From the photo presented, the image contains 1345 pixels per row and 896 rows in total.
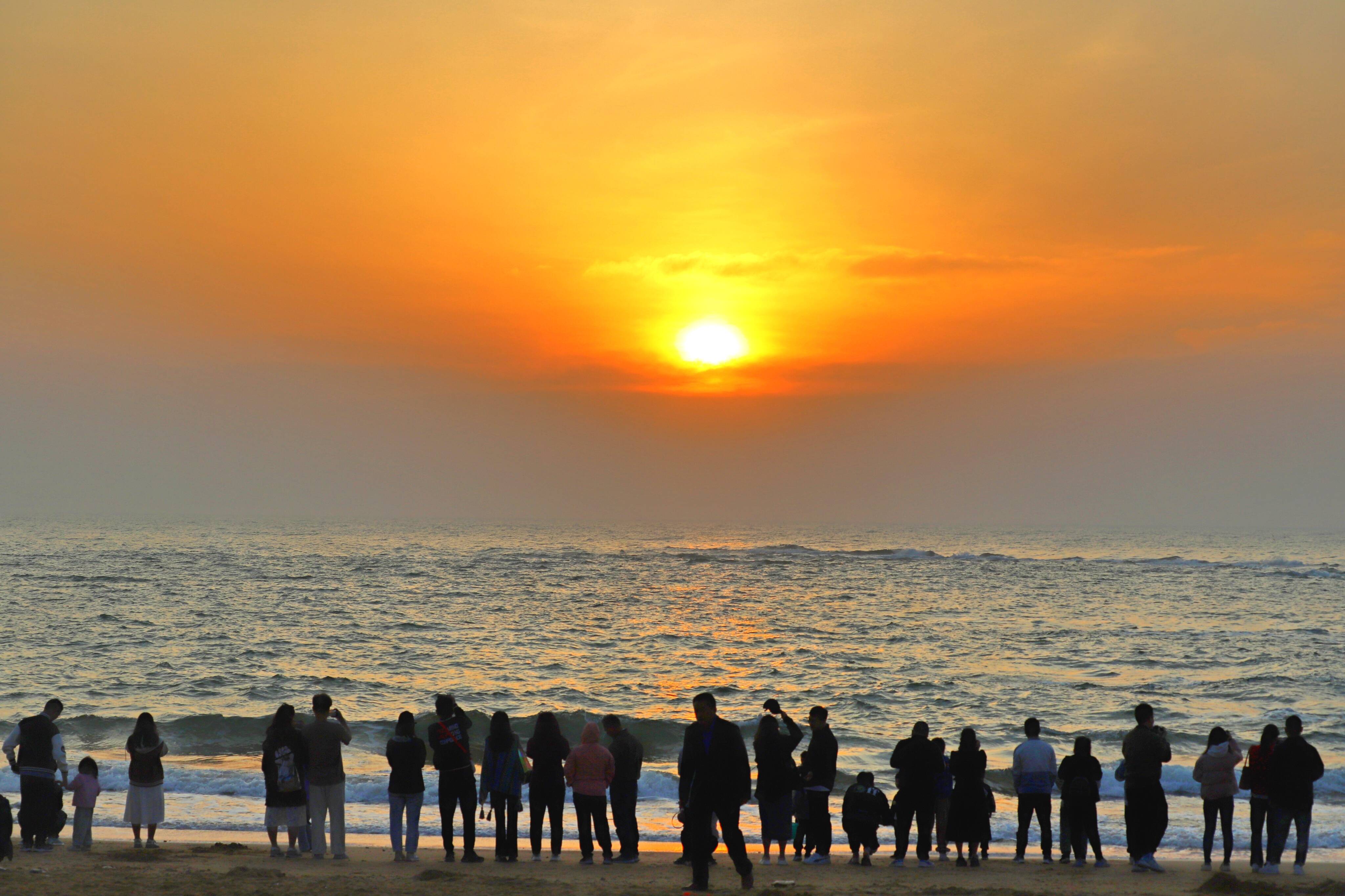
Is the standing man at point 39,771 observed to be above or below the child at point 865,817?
above

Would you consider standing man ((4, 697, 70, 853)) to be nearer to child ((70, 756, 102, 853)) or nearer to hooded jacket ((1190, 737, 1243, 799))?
child ((70, 756, 102, 853))

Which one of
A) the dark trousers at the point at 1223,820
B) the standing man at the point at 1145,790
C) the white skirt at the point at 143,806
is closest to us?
the standing man at the point at 1145,790

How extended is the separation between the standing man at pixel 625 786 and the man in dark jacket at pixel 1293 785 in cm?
657

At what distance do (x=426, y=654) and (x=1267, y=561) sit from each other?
298 ft

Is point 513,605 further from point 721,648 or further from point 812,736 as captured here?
point 812,736

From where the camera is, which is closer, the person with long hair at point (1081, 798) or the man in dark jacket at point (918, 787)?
the person with long hair at point (1081, 798)

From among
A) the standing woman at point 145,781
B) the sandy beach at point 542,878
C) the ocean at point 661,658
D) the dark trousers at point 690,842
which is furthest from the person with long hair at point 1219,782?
the standing woman at point 145,781

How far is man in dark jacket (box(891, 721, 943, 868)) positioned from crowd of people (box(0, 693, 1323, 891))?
0.06 feet

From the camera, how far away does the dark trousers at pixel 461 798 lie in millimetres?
10562

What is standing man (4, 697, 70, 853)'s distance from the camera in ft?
34.6

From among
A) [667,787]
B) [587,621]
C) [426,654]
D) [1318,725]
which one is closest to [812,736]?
[667,787]

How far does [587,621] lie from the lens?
4562 centimetres

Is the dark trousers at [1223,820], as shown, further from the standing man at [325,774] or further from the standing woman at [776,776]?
the standing man at [325,774]

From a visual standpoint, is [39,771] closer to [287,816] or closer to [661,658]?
[287,816]
